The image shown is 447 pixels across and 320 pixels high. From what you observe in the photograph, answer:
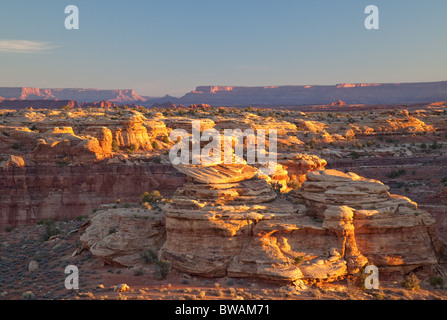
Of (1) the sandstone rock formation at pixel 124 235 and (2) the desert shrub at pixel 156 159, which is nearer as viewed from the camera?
(1) the sandstone rock formation at pixel 124 235

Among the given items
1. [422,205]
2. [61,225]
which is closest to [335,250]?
[422,205]

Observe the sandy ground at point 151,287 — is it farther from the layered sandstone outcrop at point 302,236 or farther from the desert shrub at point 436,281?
the layered sandstone outcrop at point 302,236

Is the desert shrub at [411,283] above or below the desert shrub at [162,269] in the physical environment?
below

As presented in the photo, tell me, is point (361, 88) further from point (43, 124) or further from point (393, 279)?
point (393, 279)

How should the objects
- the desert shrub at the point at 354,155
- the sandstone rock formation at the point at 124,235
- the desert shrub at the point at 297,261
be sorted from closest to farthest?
1. the desert shrub at the point at 297,261
2. the sandstone rock formation at the point at 124,235
3. the desert shrub at the point at 354,155

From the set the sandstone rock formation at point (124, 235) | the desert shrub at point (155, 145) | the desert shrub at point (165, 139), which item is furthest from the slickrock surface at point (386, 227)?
the desert shrub at point (165, 139)

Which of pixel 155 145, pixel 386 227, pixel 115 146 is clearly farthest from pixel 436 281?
pixel 155 145
